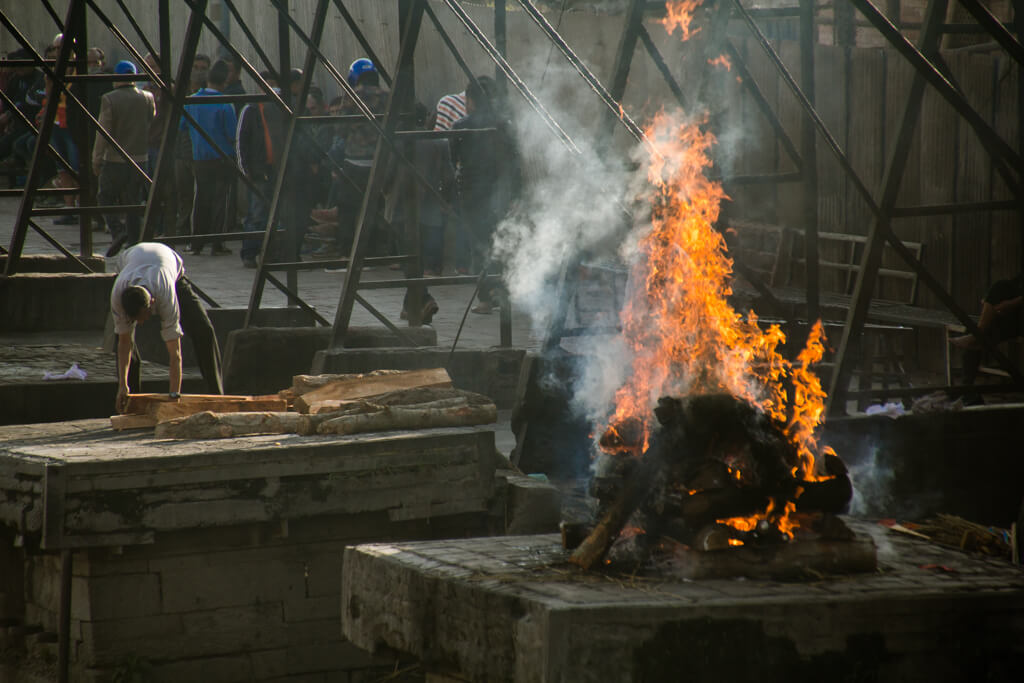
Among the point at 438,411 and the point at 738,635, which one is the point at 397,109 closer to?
the point at 438,411

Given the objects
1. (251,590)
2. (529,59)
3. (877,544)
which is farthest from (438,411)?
(529,59)

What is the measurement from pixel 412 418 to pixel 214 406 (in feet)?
3.96

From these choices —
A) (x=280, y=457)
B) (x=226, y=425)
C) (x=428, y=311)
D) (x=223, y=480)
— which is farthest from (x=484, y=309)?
(x=223, y=480)

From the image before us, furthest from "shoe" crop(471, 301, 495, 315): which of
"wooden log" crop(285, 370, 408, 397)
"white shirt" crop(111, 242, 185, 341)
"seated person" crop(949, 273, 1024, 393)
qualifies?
"wooden log" crop(285, 370, 408, 397)

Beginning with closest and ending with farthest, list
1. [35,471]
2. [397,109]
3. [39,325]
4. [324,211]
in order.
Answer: [35,471]
[397,109]
[39,325]
[324,211]

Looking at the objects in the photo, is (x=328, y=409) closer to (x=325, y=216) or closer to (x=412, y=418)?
(x=412, y=418)

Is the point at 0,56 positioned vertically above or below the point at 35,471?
above

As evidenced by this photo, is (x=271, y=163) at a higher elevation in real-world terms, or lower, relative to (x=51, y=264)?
higher

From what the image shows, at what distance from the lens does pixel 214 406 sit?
773cm

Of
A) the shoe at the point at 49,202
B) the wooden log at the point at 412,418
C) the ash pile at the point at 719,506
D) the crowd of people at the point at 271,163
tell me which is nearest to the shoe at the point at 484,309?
the crowd of people at the point at 271,163

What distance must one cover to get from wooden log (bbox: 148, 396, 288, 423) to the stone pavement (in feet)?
15.6

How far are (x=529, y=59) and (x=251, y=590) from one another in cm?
1097

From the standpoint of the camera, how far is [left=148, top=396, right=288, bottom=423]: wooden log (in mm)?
7512

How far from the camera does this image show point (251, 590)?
6.83 m
